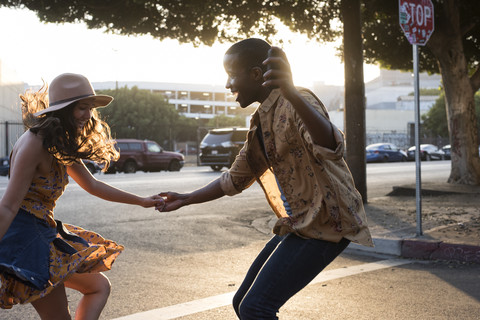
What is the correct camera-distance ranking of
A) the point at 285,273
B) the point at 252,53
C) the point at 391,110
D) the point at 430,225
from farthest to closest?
the point at 391,110
the point at 430,225
the point at 252,53
the point at 285,273

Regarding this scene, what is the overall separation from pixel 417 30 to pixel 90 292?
5860 millimetres

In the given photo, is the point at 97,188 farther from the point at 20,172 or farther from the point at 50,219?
the point at 20,172

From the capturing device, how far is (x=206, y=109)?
115 m

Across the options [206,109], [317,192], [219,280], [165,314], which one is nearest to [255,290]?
[317,192]

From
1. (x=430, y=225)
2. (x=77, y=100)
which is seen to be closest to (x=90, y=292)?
(x=77, y=100)

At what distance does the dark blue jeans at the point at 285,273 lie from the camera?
2.37m

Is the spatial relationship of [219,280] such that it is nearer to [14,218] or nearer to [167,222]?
[14,218]

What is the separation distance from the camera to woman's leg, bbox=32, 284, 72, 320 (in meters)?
2.65

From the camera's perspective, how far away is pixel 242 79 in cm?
254

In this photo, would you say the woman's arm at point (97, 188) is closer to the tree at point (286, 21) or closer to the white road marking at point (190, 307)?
the white road marking at point (190, 307)

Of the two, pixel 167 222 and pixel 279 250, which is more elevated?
pixel 279 250

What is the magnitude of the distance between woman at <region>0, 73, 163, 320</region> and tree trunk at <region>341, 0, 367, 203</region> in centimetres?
838

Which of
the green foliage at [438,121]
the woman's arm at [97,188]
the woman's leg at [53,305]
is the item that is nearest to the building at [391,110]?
the green foliage at [438,121]

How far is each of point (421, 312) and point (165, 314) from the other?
1956mm
